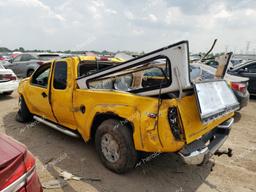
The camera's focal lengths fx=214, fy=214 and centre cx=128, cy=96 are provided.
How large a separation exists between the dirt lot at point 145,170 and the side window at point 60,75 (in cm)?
118

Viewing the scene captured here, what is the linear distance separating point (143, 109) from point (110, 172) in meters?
1.23

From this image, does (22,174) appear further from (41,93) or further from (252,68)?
(252,68)

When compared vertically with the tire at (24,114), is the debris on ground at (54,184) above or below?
below

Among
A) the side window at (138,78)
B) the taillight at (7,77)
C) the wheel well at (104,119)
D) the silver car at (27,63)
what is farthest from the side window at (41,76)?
the silver car at (27,63)

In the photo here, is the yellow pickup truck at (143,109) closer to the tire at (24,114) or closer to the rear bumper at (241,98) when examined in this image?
the tire at (24,114)

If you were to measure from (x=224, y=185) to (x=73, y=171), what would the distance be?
7.25ft

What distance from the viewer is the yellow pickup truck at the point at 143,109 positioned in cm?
252

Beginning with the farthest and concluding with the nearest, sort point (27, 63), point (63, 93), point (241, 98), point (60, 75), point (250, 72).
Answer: point (27, 63), point (250, 72), point (241, 98), point (60, 75), point (63, 93)

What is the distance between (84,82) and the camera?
348 centimetres

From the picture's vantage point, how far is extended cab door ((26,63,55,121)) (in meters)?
4.37

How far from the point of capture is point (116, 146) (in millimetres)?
3055

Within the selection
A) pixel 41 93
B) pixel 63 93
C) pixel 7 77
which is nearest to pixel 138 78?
pixel 63 93

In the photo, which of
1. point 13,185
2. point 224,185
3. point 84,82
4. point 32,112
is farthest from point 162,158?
point 32,112

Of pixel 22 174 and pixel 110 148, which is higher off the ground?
pixel 22 174
